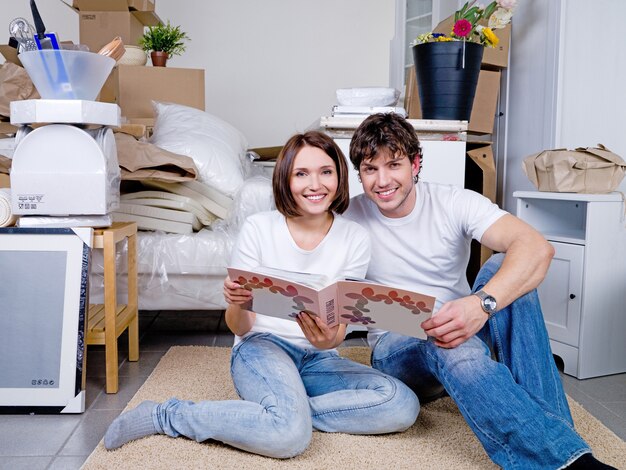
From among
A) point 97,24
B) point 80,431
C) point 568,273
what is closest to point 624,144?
point 568,273

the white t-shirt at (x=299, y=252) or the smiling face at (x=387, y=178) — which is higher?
the smiling face at (x=387, y=178)

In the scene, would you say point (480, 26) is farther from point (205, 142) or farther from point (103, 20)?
point (103, 20)

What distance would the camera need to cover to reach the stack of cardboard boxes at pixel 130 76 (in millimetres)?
3225

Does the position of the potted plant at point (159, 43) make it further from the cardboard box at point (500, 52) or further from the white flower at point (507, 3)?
the white flower at point (507, 3)

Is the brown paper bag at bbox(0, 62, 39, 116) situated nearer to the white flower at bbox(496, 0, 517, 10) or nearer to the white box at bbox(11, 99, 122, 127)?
the white box at bbox(11, 99, 122, 127)

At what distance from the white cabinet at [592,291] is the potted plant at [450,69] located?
49 cm

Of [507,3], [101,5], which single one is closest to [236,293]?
[507,3]

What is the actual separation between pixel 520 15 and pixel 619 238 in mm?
1172

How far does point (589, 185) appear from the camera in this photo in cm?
203

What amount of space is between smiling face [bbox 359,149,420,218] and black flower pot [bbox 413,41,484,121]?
92 centimetres

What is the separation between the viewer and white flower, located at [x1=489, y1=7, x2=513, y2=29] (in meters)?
2.47

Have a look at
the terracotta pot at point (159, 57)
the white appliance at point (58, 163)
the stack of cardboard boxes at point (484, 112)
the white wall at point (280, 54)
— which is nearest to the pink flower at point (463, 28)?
the stack of cardboard boxes at point (484, 112)

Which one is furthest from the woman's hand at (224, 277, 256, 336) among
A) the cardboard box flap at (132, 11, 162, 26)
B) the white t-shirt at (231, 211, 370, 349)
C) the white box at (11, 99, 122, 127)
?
the cardboard box flap at (132, 11, 162, 26)

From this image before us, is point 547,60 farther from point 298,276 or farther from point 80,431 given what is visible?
point 80,431
